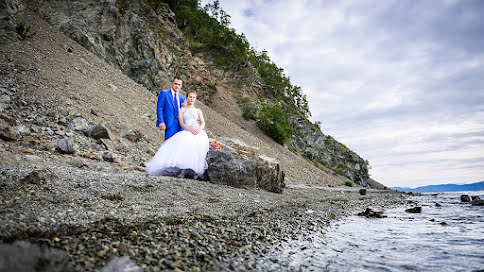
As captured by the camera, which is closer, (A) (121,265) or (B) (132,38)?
(A) (121,265)

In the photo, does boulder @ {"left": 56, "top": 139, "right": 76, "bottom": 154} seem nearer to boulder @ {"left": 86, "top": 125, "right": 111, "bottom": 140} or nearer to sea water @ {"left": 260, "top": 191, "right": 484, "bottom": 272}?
boulder @ {"left": 86, "top": 125, "right": 111, "bottom": 140}

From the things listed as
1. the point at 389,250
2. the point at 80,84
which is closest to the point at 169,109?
the point at 389,250

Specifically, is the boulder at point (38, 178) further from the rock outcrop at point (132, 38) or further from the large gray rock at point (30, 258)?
the rock outcrop at point (132, 38)

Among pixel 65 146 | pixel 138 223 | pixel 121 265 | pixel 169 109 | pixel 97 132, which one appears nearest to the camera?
pixel 121 265

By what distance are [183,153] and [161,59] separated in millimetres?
26354

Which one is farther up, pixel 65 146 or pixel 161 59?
pixel 161 59

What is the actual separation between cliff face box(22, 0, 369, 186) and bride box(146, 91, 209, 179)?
1883 cm

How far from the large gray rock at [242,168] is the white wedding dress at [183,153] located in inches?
20.2

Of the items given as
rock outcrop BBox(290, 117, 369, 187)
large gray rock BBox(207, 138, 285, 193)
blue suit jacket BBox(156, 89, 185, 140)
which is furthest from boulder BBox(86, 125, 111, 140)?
rock outcrop BBox(290, 117, 369, 187)

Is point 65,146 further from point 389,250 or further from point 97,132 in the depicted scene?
point 389,250

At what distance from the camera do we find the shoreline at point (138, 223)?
2.68m

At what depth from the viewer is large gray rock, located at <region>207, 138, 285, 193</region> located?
9.18m

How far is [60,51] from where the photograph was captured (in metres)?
17.7

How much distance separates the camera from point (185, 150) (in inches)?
340
